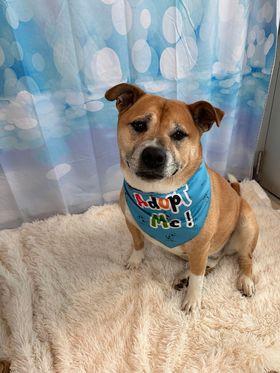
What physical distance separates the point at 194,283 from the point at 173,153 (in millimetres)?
698

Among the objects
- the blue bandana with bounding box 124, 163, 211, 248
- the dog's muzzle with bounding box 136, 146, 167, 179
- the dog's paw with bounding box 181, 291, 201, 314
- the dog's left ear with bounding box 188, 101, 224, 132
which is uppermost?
the dog's left ear with bounding box 188, 101, 224, 132

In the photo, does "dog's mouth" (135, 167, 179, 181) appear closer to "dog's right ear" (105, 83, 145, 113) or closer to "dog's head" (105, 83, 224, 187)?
"dog's head" (105, 83, 224, 187)

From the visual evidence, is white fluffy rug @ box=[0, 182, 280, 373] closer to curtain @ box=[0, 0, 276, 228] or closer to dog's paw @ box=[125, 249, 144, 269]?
dog's paw @ box=[125, 249, 144, 269]

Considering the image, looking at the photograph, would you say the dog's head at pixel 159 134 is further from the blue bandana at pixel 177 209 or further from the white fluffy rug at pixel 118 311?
the white fluffy rug at pixel 118 311

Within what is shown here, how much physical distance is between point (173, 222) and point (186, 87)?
3.24ft

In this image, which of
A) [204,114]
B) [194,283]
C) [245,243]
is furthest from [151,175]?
[245,243]

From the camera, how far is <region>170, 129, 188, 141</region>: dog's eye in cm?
120

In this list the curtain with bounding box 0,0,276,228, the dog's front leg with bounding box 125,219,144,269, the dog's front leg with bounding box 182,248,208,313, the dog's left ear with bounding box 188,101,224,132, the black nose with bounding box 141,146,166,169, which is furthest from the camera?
the dog's front leg with bounding box 125,219,144,269

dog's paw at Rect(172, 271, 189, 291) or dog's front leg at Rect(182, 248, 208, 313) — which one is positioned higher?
dog's front leg at Rect(182, 248, 208, 313)

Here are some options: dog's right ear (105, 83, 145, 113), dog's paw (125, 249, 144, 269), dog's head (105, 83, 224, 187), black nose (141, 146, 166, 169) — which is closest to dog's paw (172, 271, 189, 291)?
dog's paw (125, 249, 144, 269)

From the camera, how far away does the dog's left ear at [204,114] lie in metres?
1.21

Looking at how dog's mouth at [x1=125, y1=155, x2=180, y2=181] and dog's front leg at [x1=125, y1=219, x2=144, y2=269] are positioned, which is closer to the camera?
dog's mouth at [x1=125, y1=155, x2=180, y2=181]

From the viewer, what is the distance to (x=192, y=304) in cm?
147

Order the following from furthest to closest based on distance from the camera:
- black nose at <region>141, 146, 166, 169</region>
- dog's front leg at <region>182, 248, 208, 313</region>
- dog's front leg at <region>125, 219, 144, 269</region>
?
dog's front leg at <region>125, 219, 144, 269</region> → dog's front leg at <region>182, 248, 208, 313</region> → black nose at <region>141, 146, 166, 169</region>
